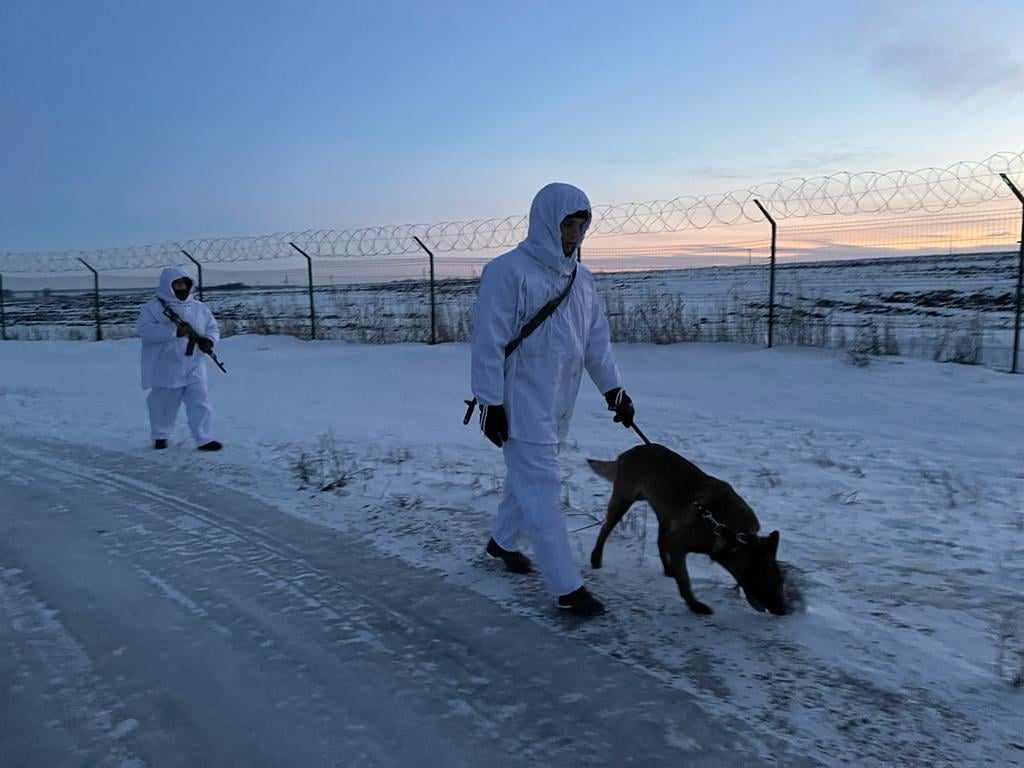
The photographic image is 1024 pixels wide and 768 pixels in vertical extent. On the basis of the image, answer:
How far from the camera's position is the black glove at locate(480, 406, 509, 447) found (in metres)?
3.84

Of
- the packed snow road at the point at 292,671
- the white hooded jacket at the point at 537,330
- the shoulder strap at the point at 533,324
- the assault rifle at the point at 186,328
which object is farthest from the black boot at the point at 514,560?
the assault rifle at the point at 186,328

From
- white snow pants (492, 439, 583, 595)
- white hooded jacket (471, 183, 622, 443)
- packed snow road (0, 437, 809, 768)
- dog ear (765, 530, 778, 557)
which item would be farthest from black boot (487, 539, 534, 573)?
dog ear (765, 530, 778, 557)

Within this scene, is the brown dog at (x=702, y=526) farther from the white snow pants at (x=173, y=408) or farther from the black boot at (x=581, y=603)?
the white snow pants at (x=173, y=408)

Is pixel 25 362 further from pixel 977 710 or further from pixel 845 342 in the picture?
pixel 977 710

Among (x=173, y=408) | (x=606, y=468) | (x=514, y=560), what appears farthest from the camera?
(x=173, y=408)

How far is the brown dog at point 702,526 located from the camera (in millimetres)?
3695

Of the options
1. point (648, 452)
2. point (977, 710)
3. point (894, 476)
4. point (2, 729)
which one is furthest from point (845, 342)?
point (2, 729)

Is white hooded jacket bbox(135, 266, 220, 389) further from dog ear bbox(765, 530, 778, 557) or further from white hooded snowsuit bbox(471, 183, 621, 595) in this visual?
dog ear bbox(765, 530, 778, 557)

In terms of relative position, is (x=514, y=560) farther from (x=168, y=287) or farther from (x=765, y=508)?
(x=168, y=287)

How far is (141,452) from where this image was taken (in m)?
8.09

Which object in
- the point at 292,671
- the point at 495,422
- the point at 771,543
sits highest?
the point at 495,422

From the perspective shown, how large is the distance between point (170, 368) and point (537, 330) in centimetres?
583

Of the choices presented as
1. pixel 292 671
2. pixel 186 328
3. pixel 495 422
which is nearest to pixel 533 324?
pixel 495 422

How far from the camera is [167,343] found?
335 inches
